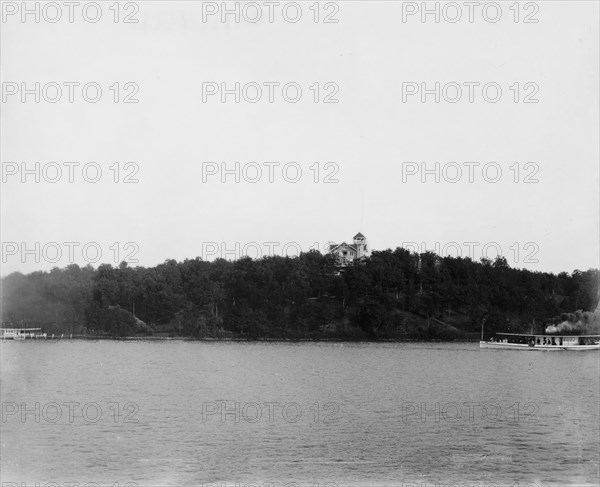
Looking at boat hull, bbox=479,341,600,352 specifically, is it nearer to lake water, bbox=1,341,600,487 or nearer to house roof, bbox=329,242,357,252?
→ lake water, bbox=1,341,600,487

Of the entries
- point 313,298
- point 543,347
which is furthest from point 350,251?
point 543,347

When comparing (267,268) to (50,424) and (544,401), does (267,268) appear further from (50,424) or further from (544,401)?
(50,424)

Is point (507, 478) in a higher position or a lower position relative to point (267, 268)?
lower

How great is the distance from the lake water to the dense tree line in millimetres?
47843

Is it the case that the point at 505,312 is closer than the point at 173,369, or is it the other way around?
the point at 173,369

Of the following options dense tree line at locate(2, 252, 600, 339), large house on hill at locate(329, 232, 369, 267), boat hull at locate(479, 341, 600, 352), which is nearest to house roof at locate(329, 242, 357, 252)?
large house on hill at locate(329, 232, 369, 267)

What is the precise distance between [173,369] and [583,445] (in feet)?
133

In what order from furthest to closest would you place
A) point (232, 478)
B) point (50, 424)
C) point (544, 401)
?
point (544, 401)
point (50, 424)
point (232, 478)

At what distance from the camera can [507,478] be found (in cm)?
3011

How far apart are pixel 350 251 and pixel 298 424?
95780mm

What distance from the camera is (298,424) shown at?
3991 cm

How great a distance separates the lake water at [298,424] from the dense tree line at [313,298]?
47.8 metres

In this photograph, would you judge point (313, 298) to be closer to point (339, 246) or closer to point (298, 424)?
point (339, 246)

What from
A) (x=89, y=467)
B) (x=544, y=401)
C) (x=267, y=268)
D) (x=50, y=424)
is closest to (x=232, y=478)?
(x=89, y=467)
